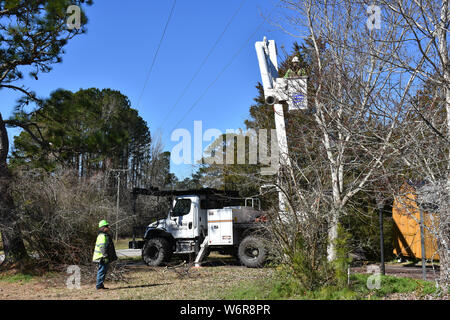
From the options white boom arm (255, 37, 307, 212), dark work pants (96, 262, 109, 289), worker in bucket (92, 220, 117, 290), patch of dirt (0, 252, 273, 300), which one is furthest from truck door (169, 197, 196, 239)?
white boom arm (255, 37, 307, 212)

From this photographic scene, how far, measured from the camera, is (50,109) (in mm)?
12734

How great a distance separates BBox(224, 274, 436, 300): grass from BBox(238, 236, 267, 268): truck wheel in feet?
13.7

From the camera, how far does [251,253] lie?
1251 cm

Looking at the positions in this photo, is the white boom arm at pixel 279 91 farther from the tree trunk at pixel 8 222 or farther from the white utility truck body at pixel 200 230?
the tree trunk at pixel 8 222

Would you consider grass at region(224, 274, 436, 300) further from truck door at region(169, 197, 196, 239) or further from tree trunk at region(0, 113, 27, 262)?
tree trunk at region(0, 113, 27, 262)

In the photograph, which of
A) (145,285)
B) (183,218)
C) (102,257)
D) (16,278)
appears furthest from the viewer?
(183,218)

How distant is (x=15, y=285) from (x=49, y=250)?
1.33m

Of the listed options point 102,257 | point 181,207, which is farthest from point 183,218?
point 102,257

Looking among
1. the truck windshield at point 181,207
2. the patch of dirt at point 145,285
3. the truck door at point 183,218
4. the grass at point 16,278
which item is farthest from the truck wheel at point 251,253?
the grass at point 16,278

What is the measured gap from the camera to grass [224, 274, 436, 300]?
6734mm

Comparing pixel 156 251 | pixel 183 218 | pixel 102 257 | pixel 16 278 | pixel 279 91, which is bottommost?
pixel 16 278

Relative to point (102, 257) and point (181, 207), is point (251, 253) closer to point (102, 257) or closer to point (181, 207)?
point (181, 207)

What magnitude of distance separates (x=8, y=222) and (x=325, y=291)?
8.24m
